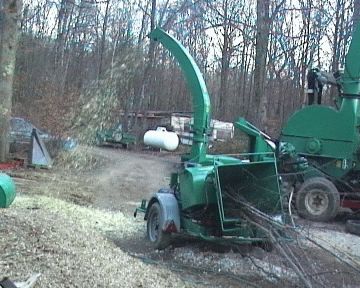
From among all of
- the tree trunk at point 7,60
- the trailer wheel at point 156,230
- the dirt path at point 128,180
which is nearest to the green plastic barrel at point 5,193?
the trailer wheel at point 156,230

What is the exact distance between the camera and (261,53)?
1834cm

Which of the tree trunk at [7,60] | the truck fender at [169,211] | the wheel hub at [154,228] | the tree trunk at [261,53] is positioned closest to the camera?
the truck fender at [169,211]

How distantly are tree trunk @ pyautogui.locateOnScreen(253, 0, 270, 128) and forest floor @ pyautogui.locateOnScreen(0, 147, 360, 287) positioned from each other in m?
8.56

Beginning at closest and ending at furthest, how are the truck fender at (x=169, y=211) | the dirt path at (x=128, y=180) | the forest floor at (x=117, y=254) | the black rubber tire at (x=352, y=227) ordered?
the forest floor at (x=117, y=254), the truck fender at (x=169, y=211), the black rubber tire at (x=352, y=227), the dirt path at (x=128, y=180)

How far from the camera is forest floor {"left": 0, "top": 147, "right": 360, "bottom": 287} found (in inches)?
203

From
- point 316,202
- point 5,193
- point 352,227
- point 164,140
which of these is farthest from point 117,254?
point 316,202

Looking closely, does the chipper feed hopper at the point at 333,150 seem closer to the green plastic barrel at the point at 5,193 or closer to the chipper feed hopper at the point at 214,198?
the chipper feed hopper at the point at 214,198

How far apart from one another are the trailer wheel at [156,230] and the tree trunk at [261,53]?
11.4 m

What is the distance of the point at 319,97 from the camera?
11.4 metres

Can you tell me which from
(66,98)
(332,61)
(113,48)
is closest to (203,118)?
(66,98)

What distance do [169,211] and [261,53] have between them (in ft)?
39.1

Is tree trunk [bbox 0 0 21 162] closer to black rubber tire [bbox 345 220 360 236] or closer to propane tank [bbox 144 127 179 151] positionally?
propane tank [bbox 144 127 179 151]

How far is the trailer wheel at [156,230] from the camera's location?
740cm

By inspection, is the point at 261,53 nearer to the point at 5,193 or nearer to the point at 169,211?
the point at 169,211
